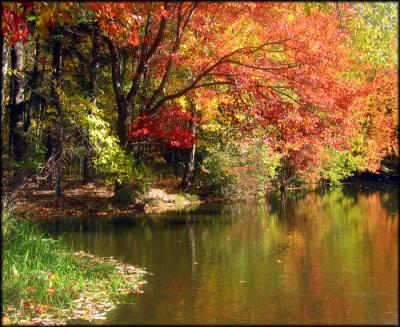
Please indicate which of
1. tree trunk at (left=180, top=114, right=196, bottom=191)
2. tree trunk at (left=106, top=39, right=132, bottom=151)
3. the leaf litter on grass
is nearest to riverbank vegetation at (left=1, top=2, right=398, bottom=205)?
tree trunk at (left=106, top=39, right=132, bottom=151)

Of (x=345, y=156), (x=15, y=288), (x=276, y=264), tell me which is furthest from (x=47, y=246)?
→ (x=345, y=156)

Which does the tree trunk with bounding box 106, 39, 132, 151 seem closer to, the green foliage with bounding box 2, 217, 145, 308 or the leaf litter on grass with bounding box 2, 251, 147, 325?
the green foliage with bounding box 2, 217, 145, 308

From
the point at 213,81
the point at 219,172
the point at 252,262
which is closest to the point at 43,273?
the point at 252,262

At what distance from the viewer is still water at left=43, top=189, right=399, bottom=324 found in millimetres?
6684

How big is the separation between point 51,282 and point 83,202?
11.6 m

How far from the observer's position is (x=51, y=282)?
731 centimetres

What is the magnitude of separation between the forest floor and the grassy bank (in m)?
7.50

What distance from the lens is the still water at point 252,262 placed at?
6.68 meters

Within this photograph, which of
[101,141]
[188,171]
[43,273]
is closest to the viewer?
[43,273]

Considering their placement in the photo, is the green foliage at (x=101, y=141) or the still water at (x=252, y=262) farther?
the green foliage at (x=101, y=141)

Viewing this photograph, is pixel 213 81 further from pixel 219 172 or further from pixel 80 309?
pixel 80 309

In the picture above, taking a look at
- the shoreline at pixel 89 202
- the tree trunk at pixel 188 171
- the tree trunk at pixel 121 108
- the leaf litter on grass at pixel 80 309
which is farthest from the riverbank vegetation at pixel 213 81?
the leaf litter on grass at pixel 80 309

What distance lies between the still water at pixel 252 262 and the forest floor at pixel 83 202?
1.38 m

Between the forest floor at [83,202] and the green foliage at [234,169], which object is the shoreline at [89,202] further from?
the green foliage at [234,169]
